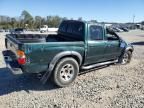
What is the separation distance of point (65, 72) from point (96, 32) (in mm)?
1727

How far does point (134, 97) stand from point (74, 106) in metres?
1.68

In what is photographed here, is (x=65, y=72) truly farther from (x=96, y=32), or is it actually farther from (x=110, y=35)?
(x=110, y=35)

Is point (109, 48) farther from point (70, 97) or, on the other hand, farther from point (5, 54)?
point (5, 54)

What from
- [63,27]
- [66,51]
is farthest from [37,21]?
[66,51]

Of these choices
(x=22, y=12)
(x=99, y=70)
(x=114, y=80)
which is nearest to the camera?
(x=114, y=80)

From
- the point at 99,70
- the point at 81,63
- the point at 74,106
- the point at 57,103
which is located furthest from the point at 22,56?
the point at 99,70

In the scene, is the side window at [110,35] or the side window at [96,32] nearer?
the side window at [96,32]

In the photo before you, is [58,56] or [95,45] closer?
[58,56]

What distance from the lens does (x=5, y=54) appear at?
19.9 feet

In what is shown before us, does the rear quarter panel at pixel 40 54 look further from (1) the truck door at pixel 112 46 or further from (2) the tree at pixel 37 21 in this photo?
(2) the tree at pixel 37 21

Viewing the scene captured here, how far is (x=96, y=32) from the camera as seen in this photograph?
665cm

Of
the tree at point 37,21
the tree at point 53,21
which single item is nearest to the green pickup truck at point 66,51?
the tree at point 37,21

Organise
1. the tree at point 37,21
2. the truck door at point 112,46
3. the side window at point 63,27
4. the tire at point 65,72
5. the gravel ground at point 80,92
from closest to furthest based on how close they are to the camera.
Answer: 1. the gravel ground at point 80,92
2. the tire at point 65,72
3. the truck door at point 112,46
4. the side window at point 63,27
5. the tree at point 37,21

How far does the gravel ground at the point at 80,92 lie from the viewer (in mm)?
4832
